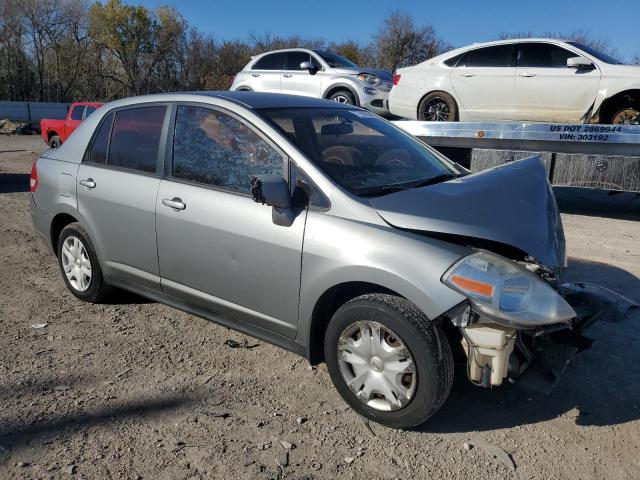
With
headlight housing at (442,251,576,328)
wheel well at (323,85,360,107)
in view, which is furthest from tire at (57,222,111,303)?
wheel well at (323,85,360,107)

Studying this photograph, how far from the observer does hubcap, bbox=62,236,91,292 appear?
14.7 ft

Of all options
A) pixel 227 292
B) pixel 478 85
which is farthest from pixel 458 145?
pixel 227 292

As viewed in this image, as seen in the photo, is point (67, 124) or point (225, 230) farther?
point (67, 124)

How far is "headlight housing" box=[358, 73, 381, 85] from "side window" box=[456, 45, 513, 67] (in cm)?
242

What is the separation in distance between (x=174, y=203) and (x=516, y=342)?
7.49 ft

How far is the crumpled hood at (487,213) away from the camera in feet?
9.02

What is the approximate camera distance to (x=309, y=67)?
451 inches

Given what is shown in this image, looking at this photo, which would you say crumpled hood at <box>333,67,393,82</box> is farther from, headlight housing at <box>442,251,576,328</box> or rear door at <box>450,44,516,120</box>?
headlight housing at <box>442,251,576,328</box>

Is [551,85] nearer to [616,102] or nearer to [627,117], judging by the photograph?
[616,102]

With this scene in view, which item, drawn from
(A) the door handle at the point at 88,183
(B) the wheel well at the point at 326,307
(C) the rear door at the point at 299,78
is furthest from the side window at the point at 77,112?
(B) the wheel well at the point at 326,307

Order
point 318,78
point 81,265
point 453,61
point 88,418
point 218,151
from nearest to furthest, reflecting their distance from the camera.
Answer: point 88,418 → point 218,151 → point 81,265 → point 453,61 → point 318,78

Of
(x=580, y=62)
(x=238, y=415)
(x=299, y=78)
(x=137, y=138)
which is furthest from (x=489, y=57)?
(x=238, y=415)

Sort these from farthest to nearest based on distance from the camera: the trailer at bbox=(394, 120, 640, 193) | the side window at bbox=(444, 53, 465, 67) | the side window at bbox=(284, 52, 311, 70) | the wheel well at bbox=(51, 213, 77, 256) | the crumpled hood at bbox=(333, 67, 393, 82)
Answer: the side window at bbox=(284, 52, 311, 70) → the crumpled hood at bbox=(333, 67, 393, 82) → the side window at bbox=(444, 53, 465, 67) → the trailer at bbox=(394, 120, 640, 193) → the wheel well at bbox=(51, 213, 77, 256)

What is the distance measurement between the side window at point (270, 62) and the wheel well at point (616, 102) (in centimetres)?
697
